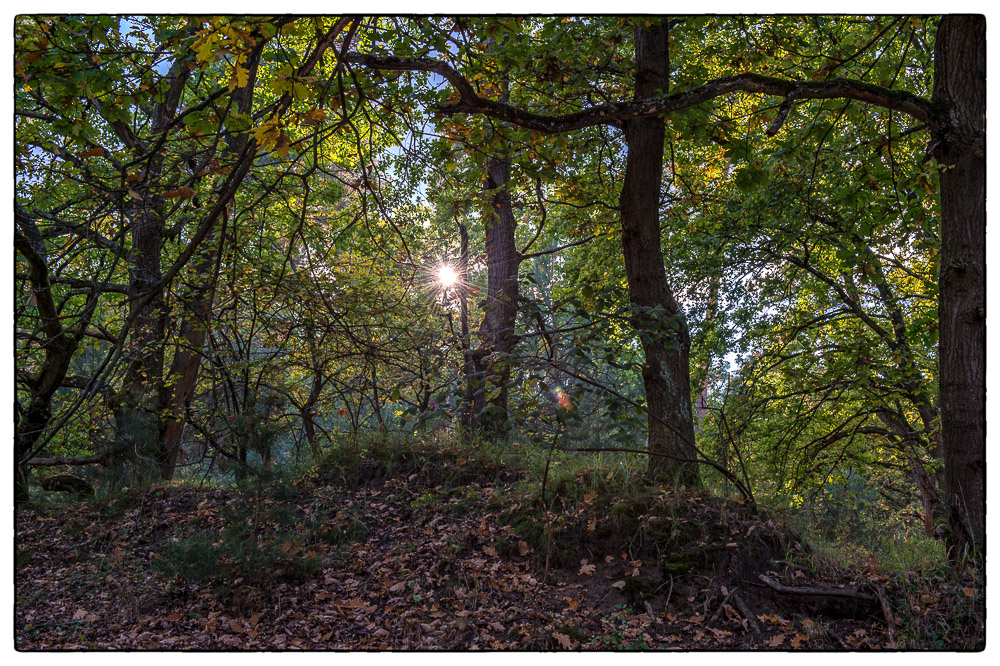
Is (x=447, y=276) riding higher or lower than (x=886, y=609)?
higher

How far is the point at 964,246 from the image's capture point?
→ 336 centimetres

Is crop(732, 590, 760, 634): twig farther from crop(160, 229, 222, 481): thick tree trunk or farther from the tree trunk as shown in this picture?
crop(160, 229, 222, 481): thick tree trunk

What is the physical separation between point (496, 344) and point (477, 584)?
1.94 metres

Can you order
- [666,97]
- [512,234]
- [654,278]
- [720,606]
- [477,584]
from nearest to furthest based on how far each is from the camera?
[720,606]
[666,97]
[477,584]
[654,278]
[512,234]

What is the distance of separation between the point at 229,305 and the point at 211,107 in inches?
89.8

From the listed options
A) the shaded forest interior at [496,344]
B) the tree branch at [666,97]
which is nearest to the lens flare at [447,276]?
the shaded forest interior at [496,344]

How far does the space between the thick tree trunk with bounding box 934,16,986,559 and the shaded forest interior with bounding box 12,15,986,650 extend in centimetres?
2

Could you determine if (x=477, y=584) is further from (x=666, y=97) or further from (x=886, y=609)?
(x=666, y=97)

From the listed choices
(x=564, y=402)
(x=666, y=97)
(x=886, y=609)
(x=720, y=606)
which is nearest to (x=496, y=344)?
(x=564, y=402)

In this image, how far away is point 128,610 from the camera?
3.33 metres

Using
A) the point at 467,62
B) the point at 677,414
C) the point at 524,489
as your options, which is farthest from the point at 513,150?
the point at 524,489

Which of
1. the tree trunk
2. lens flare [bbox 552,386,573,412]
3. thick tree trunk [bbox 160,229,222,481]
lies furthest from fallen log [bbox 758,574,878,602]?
thick tree trunk [bbox 160,229,222,481]

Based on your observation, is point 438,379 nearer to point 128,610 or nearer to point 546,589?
point 546,589

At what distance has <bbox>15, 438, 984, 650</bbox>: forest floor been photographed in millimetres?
2955
